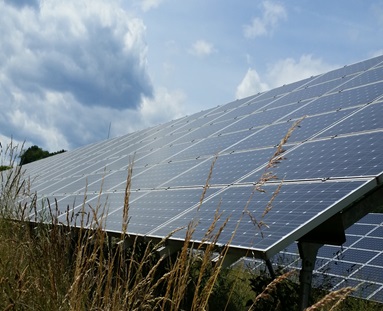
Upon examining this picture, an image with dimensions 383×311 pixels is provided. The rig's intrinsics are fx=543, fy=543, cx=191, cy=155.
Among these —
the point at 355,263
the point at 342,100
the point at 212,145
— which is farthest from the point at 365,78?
the point at 355,263

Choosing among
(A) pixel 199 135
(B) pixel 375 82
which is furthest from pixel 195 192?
(A) pixel 199 135

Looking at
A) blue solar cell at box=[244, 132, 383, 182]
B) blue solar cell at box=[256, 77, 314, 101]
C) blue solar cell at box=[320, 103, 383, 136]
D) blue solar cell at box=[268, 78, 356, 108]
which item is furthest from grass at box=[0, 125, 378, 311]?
blue solar cell at box=[256, 77, 314, 101]

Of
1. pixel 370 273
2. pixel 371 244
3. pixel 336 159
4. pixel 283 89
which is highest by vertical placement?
pixel 283 89

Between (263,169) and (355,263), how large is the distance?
13.5 feet

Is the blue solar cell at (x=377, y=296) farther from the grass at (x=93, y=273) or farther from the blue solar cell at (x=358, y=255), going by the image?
the grass at (x=93, y=273)

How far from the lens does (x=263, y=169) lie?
5.91m

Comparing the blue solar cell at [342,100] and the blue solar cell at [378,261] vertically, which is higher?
the blue solar cell at [342,100]

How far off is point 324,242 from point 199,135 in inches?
245

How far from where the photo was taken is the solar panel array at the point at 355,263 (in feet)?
25.5

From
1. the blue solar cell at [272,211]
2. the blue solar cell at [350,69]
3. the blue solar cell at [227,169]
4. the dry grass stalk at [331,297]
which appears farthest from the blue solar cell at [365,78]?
the dry grass stalk at [331,297]

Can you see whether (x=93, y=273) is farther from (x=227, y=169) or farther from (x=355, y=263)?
(x=355, y=263)

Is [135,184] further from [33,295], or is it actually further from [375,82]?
[33,295]

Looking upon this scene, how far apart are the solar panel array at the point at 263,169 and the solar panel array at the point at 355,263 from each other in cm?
179

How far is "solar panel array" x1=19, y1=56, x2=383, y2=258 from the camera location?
4246 millimetres
